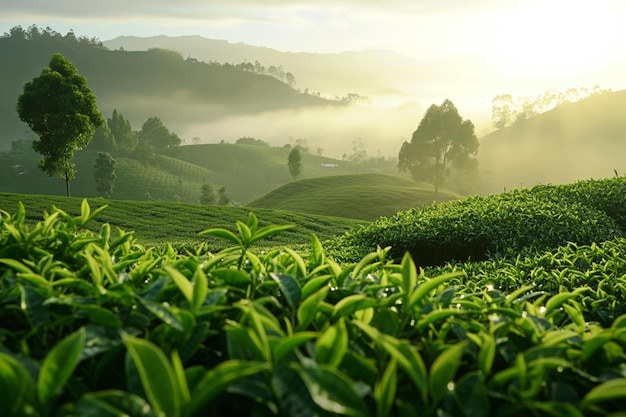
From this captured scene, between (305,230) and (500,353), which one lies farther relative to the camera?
(305,230)

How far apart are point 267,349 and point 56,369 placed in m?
0.49

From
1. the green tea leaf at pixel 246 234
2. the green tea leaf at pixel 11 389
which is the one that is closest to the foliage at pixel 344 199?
the green tea leaf at pixel 246 234

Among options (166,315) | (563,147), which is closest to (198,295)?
(166,315)

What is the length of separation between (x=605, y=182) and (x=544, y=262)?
6.72m

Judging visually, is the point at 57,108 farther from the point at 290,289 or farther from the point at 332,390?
the point at 332,390

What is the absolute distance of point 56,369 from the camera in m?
1.20

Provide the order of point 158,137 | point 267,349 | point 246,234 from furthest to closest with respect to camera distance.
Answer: point 158,137 → point 246,234 → point 267,349

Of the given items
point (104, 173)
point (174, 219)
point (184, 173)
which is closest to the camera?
point (174, 219)

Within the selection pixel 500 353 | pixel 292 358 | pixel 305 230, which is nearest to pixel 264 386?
pixel 292 358

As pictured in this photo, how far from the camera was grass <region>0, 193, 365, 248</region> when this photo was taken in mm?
21344

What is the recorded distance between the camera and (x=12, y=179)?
110 meters

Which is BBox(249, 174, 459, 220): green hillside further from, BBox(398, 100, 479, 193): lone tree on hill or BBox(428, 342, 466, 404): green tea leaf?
BBox(428, 342, 466, 404): green tea leaf

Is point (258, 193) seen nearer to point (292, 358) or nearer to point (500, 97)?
point (500, 97)

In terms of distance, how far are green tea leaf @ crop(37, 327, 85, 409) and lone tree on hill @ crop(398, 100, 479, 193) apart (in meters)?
63.3
